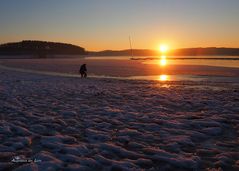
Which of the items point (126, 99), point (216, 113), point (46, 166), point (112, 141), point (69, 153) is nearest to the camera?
point (46, 166)

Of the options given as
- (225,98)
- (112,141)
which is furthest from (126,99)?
(112,141)

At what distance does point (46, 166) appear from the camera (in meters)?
6.66

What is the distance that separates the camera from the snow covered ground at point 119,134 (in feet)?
23.2

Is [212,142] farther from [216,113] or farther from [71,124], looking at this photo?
[71,124]

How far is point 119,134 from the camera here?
9477mm

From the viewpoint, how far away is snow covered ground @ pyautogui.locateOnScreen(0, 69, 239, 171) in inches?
279

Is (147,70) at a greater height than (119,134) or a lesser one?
greater

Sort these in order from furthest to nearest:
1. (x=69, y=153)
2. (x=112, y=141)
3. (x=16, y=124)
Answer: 1. (x=16, y=124)
2. (x=112, y=141)
3. (x=69, y=153)

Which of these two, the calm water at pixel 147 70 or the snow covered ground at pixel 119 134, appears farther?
the calm water at pixel 147 70

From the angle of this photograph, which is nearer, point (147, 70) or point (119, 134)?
point (119, 134)

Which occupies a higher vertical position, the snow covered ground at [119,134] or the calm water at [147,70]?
the calm water at [147,70]

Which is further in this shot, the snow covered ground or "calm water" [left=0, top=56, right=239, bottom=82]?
"calm water" [left=0, top=56, right=239, bottom=82]

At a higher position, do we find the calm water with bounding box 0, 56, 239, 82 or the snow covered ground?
the calm water with bounding box 0, 56, 239, 82

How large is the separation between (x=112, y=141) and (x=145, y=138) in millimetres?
1043
